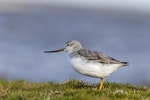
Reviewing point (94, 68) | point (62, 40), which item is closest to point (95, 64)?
point (94, 68)

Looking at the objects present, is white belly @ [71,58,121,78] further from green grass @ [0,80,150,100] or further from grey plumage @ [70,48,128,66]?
green grass @ [0,80,150,100]

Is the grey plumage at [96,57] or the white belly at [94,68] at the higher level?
the grey plumage at [96,57]

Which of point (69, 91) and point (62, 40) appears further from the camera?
point (62, 40)

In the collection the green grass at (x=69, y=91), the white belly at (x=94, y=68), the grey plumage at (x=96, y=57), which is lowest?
the green grass at (x=69, y=91)

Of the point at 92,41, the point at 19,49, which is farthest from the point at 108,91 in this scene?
the point at 92,41

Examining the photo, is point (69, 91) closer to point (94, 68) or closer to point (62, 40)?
point (94, 68)

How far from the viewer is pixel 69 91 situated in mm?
14234

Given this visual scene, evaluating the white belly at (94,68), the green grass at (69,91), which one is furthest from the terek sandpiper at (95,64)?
the green grass at (69,91)

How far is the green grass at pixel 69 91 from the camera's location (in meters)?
13.8

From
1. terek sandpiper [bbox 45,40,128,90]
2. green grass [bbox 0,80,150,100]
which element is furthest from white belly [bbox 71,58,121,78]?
green grass [bbox 0,80,150,100]

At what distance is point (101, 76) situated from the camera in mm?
15039

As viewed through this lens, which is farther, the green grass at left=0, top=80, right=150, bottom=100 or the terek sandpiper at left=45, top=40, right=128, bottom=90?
the terek sandpiper at left=45, top=40, right=128, bottom=90

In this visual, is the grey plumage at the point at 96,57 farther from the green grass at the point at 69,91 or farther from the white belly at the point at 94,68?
the green grass at the point at 69,91

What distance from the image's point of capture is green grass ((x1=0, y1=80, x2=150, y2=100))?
13770 millimetres
